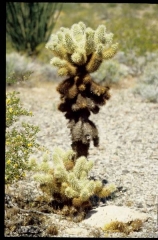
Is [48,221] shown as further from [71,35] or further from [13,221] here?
[71,35]

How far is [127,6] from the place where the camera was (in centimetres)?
2683

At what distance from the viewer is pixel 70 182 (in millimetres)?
4898

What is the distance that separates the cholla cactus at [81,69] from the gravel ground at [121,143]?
0.83 metres

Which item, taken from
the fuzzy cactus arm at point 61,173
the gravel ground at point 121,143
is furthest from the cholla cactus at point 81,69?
the gravel ground at point 121,143

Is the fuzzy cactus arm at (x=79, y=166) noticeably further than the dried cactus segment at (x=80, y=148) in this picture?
No

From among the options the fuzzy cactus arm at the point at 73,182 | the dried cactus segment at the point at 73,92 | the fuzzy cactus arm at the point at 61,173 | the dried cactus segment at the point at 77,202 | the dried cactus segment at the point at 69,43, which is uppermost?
the dried cactus segment at the point at 69,43

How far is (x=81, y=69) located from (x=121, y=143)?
2509 mm

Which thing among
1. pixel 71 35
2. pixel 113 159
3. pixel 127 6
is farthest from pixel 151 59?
pixel 127 6

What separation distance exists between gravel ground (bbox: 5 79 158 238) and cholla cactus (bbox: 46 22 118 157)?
83 cm

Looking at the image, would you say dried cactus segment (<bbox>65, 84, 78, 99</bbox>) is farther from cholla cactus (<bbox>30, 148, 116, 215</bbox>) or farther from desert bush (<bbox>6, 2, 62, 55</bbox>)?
desert bush (<bbox>6, 2, 62, 55</bbox>)

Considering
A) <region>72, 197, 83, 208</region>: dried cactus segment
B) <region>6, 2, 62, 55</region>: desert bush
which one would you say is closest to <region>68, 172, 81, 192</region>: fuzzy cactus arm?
<region>72, 197, 83, 208</region>: dried cactus segment

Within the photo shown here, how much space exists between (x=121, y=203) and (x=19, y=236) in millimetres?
1381

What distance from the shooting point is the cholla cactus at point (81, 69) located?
510cm

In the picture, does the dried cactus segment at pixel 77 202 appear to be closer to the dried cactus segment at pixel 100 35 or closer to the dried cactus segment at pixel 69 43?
the dried cactus segment at pixel 69 43
